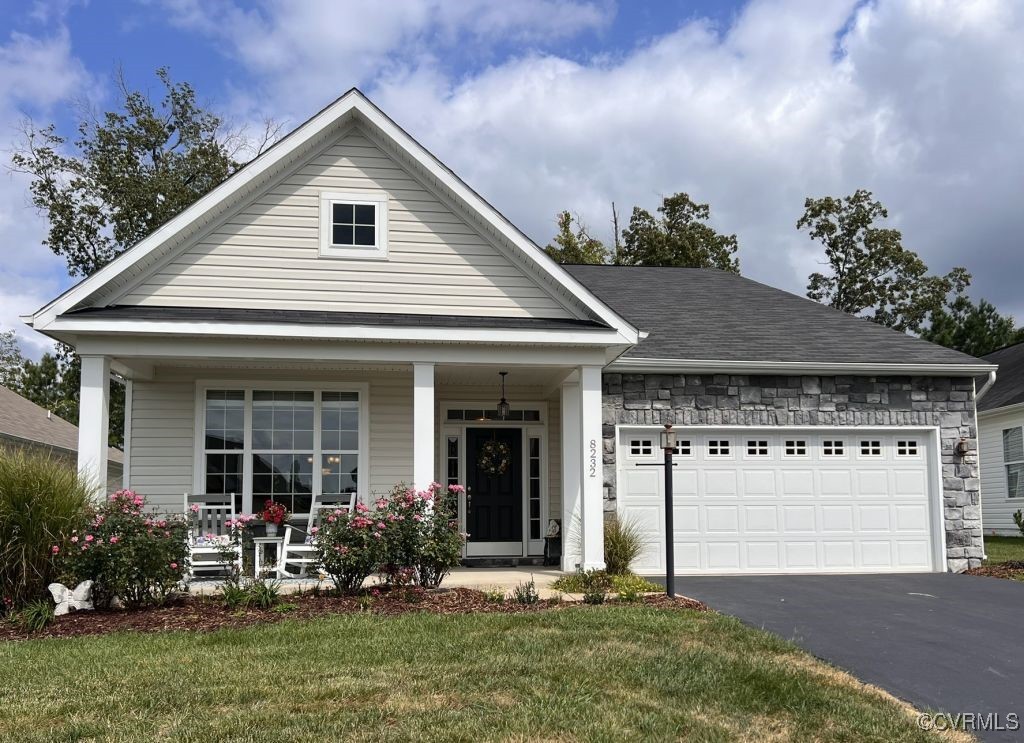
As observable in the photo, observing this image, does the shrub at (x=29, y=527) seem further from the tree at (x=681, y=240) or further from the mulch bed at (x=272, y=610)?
the tree at (x=681, y=240)

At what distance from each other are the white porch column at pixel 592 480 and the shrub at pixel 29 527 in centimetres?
525

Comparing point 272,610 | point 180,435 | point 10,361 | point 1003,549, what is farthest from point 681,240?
point 10,361

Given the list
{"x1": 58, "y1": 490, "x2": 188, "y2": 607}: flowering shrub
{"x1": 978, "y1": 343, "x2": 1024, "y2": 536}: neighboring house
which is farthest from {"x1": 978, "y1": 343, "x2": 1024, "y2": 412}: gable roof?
{"x1": 58, "y1": 490, "x2": 188, "y2": 607}: flowering shrub

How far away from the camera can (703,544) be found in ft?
40.0

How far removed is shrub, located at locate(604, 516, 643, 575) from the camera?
1102 cm

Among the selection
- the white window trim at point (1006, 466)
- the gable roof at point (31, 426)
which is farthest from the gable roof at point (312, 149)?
the white window trim at point (1006, 466)

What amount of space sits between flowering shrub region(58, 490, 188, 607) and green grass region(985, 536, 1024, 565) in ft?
36.1

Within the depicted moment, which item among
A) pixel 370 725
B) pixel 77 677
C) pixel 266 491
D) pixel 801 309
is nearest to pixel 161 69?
pixel 266 491

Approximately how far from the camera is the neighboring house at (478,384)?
10.4m

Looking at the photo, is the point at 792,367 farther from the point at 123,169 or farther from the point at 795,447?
the point at 123,169

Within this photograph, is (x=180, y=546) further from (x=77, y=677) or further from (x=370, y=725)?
(x=370, y=725)

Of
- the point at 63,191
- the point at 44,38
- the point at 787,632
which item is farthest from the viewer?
the point at 63,191

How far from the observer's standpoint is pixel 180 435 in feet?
39.0

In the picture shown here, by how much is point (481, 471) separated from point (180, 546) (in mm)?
5426
